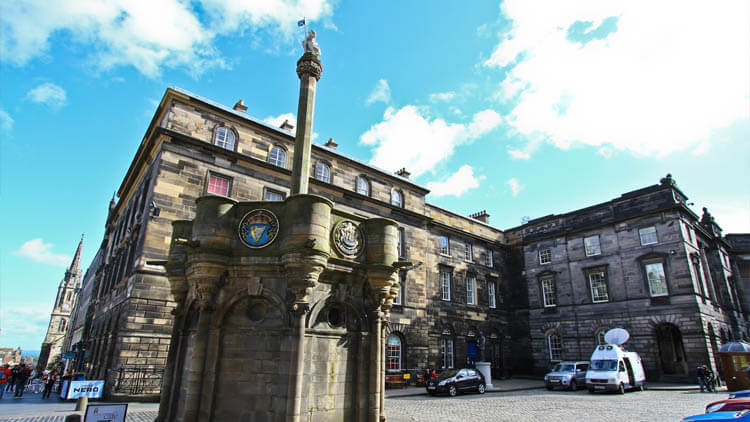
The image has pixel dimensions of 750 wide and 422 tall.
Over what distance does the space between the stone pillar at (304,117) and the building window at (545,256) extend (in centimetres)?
2749

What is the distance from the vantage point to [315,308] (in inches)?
311

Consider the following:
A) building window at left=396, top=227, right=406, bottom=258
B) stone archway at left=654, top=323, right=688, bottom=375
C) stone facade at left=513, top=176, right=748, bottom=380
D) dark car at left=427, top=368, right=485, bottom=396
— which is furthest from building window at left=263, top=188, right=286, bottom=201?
stone archway at left=654, top=323, right=688, bottom=375

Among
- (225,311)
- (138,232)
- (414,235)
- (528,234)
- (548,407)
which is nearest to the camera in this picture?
(225,311)

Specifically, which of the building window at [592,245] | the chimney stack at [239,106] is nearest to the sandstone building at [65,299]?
the chimney stack at [239,106]

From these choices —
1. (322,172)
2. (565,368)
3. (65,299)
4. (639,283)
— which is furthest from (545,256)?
(65,299)

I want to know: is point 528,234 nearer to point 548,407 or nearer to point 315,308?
point 548,407

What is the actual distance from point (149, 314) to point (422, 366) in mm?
15907

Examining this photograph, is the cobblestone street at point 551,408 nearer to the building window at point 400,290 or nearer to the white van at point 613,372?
the white van at point 613,372

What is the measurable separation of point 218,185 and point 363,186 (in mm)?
9548

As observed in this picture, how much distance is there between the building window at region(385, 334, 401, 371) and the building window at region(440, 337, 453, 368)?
4214 millimetres

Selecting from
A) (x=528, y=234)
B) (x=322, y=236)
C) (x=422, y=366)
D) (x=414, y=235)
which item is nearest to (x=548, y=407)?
(x=422, y=366)

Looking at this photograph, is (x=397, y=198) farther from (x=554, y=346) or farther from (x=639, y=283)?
(x=639, y=283)

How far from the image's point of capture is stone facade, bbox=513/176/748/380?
25094mm

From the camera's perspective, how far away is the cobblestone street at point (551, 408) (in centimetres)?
1238
